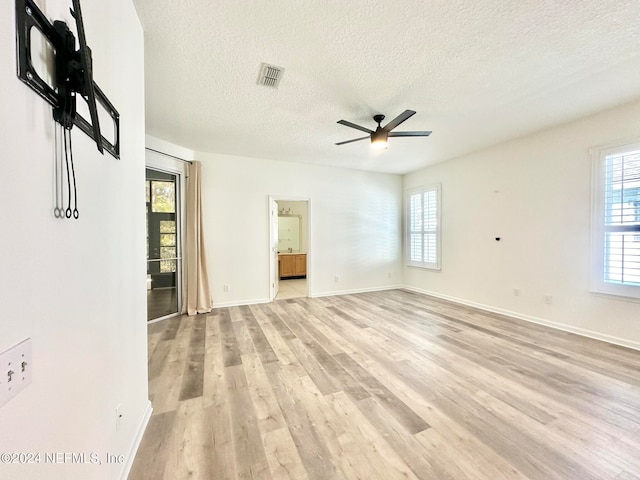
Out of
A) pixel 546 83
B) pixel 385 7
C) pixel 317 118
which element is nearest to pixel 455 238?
pixel 546 83

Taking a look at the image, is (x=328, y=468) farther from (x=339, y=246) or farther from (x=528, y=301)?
(x=339, y=246)

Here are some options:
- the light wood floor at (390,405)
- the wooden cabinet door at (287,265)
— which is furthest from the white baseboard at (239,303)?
the wooden cabinet door at (287,265)

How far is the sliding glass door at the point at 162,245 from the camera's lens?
12.6 ft

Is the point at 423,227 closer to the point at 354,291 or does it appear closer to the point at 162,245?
the point at 354,291

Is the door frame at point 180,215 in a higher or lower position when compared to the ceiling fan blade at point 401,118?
lower

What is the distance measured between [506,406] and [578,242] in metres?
2.72

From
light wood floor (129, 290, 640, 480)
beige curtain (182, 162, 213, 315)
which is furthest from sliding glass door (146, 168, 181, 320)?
light wood floor (129, 290, 640, 480)

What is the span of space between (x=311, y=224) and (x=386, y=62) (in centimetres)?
349

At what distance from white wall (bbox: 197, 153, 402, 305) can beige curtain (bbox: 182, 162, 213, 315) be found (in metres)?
0.27

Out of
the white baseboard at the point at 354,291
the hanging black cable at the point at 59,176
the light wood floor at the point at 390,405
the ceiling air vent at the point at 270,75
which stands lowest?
the light wood floor at the point at 390,405

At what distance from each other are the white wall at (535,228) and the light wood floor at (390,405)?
489 mm

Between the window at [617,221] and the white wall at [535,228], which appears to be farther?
the white wall at [535,228]

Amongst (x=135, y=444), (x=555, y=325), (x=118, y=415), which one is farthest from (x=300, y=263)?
(x=118, y=415)

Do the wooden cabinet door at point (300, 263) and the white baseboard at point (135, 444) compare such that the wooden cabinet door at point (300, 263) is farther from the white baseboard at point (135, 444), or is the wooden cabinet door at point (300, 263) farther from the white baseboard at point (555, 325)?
the white baseboard at point (135, 444)
